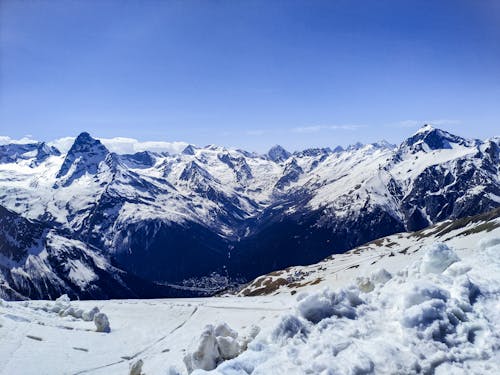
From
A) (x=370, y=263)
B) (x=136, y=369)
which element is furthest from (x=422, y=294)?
(x=370, y=263)

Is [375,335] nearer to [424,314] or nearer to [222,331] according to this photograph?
[424,314]

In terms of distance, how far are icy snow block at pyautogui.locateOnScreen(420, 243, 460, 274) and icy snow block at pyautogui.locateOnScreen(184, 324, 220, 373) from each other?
55.7 feet

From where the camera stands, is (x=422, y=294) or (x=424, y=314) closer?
(x=424, y=314)

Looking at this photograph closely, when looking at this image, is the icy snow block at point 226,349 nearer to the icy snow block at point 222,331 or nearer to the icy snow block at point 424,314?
the icy snow block at point 222,331

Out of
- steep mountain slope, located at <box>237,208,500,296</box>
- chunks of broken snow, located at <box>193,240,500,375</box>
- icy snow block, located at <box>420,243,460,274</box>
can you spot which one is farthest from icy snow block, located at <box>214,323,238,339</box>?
steep mountain slope, located at <box>237,208,500,296</box>

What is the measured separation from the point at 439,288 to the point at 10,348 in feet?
138

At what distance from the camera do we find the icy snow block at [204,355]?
30.6m

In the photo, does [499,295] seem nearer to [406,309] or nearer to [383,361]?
[406,309]

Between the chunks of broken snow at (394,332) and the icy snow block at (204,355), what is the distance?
6106mm

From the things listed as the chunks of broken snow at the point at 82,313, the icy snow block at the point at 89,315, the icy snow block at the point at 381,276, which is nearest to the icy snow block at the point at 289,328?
the icy snow block at the point at 381,276

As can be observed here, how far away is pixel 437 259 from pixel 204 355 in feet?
64.1

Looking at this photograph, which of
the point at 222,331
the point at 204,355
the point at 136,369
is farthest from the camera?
the point at 136,369

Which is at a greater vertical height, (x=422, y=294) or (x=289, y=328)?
(x=422, y=294)

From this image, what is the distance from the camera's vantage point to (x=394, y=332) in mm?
23438
